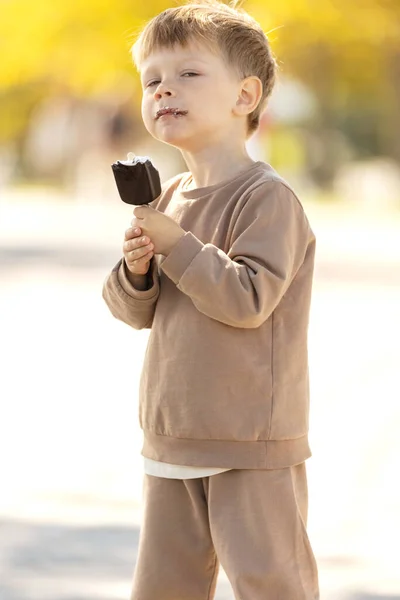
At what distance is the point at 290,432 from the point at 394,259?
1290 cm

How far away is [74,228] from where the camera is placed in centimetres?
2017

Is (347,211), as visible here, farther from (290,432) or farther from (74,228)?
(290,432)

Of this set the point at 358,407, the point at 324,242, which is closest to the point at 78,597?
the point at 358,407

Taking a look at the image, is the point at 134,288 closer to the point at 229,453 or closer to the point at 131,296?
the point at 131,296

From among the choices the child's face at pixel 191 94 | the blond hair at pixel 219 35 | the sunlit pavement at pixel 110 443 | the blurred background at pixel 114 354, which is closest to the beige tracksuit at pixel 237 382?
the child's face at pixel 191 94

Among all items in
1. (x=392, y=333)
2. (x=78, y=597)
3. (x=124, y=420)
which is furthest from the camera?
(x=392, y=333)

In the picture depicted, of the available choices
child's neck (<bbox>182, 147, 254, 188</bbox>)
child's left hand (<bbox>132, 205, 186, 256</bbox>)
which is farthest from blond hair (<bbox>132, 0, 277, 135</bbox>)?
child's left hand (<bbox>132, 205, 186, 256</bbox>)

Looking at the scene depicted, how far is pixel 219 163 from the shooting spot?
2963mm

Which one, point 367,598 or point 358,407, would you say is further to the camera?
point 358,407

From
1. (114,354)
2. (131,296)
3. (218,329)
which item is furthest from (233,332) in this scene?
(114,354)

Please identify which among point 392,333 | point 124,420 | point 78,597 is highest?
point 392,333

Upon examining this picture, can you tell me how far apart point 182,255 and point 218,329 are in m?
0.18

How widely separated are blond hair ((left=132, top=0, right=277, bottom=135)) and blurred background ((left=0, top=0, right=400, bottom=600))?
280mm

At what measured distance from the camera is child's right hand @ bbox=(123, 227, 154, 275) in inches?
111
